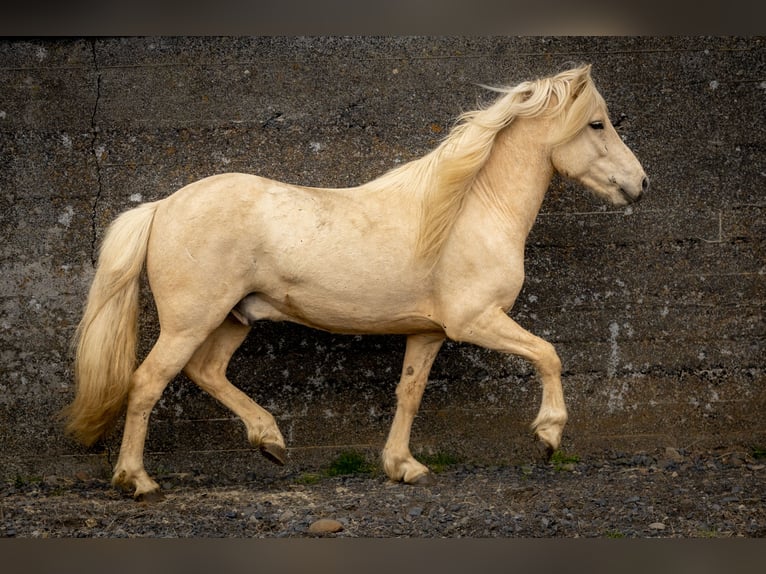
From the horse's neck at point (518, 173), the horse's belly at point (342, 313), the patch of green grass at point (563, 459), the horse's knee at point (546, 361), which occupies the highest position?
the horse's neck at point (518, 173)

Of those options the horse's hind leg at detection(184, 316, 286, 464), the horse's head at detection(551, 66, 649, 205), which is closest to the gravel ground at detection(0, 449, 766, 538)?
the horse's hind leg at detection(184, 316, 286, 464)

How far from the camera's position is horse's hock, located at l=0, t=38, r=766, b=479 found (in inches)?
213

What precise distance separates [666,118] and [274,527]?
3196 millimetres

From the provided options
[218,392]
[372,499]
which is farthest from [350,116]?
[372,499]

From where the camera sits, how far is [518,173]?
4.86m

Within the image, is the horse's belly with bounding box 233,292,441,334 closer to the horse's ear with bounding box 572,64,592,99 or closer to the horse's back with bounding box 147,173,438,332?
the horse's back with bounding box 147,173,438,332

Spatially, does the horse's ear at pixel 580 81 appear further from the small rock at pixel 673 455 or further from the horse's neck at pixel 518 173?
the small rock at pixel 673 455

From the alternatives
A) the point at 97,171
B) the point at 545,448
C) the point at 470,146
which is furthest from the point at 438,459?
the point at 97,171

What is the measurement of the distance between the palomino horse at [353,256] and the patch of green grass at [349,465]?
529 millimetres

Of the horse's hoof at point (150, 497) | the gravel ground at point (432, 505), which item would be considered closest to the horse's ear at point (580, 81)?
the gravel ground at point (432, 505)

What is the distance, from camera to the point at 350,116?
543cm

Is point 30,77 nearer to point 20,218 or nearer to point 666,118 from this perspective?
point 20,218

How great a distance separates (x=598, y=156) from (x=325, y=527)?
2245 mm

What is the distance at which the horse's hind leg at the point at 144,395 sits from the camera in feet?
15.2
